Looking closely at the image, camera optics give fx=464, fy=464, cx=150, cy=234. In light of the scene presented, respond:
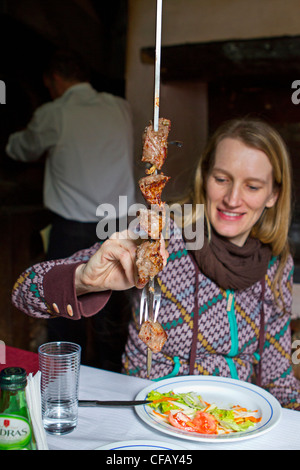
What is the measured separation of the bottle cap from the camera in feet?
2.10

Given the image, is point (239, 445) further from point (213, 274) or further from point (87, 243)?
point (87, 243)

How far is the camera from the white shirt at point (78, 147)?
2482 millimetres

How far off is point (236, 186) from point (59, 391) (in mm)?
814

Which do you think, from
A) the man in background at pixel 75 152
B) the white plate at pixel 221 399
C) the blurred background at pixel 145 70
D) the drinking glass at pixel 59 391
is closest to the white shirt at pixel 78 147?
the man in background at pixel 75 152

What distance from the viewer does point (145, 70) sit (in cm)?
329

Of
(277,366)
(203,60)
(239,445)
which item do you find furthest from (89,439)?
(203,60)

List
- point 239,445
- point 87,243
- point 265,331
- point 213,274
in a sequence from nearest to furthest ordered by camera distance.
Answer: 1. point 239,445
2. point 213,274
3. point 265,331
4. point 87,243

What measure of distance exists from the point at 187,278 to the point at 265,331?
1.02ft

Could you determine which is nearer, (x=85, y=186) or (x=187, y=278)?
(x=187, y=278)

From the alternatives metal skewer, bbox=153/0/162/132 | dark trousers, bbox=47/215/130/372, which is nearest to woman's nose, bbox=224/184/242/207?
metal skewer, bbox=153/0/162/132

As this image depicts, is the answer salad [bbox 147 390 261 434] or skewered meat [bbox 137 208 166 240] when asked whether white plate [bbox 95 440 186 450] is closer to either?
salad [bbox 147 390 261 434]

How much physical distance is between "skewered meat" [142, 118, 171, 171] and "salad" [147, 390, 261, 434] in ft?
1.51

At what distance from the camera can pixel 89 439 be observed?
0.80 metres

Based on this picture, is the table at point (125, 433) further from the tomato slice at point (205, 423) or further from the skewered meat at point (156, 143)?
the skewered meat at point (156, 143)
